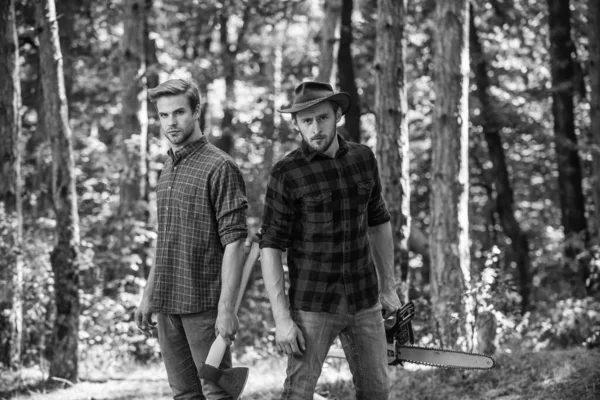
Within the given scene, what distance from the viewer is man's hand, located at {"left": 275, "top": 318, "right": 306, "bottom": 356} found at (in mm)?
3533

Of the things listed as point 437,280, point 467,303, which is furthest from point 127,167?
point 467,303

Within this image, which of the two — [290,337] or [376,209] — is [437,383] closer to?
[376,209]

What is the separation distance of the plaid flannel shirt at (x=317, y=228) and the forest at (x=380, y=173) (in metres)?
2.94

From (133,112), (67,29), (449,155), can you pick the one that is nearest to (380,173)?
(449,155)

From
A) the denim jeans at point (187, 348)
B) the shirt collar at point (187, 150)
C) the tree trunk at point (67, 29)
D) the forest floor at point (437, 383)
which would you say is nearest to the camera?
the denim jeans at point (187, 348)

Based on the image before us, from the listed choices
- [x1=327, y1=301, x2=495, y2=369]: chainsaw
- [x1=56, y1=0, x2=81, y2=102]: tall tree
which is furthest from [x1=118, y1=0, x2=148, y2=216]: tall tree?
[x1=327, y1=301, x2=495, y2=369]: chainsaw

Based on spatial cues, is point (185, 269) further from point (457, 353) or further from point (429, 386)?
point (429, 386)

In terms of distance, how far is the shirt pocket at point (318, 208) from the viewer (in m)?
3.63

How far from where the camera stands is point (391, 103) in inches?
299

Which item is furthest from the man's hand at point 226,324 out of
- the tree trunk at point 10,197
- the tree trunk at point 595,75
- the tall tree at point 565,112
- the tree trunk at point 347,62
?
the tall tree at point 565,112

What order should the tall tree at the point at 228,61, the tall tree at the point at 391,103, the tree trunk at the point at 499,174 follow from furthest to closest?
the tall tree at the point at 228,61, the tree trunk at the point at 499,174, the tall tree at the point at 391,103

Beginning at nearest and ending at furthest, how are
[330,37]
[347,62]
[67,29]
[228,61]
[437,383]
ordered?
[437,383] → [330,37] → [67,29] → [347,62] → [228,61]

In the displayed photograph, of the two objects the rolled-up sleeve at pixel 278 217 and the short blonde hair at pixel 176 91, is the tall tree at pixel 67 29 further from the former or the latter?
the rolled-up sleeve at pixel 278 217

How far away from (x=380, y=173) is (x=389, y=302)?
3509mm
